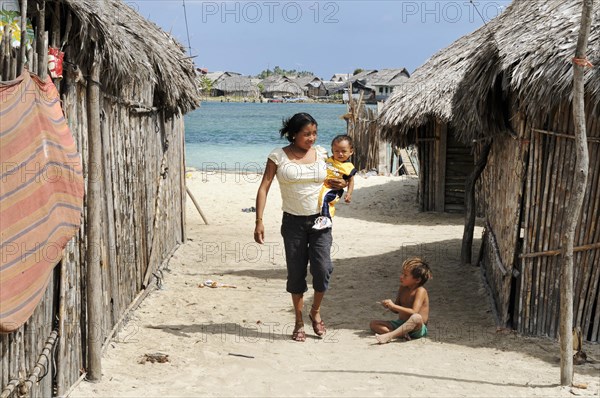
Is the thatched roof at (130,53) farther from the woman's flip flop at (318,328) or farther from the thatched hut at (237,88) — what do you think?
the thatched hut at (237,88)

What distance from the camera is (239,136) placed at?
48938 millimetres

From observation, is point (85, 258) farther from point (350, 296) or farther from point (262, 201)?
point (350, 296)

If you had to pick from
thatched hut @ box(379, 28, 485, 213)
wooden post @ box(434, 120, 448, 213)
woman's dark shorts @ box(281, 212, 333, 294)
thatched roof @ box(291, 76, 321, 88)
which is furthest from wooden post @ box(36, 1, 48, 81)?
thatched roof @ box(291, 76, 321, 88)

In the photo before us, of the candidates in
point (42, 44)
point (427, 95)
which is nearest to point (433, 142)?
point (427, 95)

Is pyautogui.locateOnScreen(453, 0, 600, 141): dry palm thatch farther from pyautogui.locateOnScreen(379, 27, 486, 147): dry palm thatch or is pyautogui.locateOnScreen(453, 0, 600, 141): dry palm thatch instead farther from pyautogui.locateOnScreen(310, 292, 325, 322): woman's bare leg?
pyautogui.locateOnScreen(379, 27, 486, 147): dry palm thatch

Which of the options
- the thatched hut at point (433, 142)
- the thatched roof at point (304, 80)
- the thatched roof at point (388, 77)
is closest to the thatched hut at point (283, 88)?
the thatched roof at point (304, 80)

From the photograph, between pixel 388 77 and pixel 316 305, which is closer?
pixel 316 305

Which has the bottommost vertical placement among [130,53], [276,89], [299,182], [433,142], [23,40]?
[299,182]

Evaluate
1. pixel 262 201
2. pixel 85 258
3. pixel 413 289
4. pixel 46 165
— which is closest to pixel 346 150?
pixel 262 201

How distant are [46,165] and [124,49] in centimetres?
153

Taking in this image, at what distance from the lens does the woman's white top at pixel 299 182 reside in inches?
205

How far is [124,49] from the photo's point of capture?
4.87 metres

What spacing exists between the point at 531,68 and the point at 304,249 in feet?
6.79

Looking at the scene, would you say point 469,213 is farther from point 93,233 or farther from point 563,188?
point 93,233
